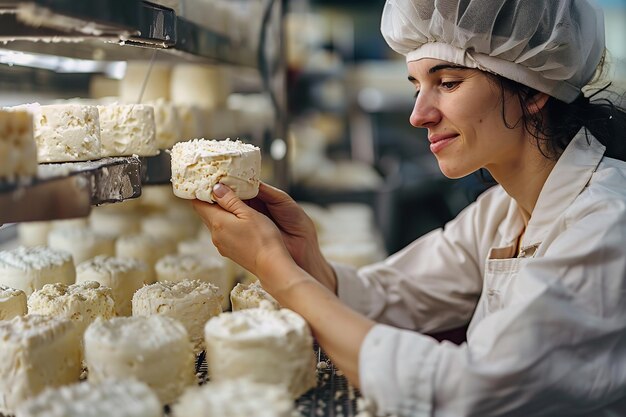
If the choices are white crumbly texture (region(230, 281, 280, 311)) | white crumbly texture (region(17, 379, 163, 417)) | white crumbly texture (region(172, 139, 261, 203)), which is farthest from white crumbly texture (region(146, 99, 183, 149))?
white crumbly texture (region(17, 379, 163, 417))

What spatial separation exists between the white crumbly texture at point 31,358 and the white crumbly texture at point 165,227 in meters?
1.49

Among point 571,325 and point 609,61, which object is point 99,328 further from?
point 609,61

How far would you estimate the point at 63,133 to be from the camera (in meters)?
1.57

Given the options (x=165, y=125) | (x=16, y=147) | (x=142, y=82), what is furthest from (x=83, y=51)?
(x=16, y=147)

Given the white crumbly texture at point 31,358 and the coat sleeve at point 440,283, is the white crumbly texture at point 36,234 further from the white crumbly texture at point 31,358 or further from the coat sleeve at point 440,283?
the white crumbly texture at point 31,358

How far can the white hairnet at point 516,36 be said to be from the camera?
67.6 inches

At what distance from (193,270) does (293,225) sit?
0.37m

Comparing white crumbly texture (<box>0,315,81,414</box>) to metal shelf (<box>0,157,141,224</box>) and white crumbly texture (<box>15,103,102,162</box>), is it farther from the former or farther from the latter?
white crumbly texture (<box>15,103,102,162</box>)

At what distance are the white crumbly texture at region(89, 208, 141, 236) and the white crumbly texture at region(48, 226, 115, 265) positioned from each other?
1.12ft

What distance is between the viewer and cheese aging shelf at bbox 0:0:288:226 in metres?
1.14

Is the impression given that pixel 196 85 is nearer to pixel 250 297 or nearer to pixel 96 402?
pixel 250 297

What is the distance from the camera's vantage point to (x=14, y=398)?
1.33 meters

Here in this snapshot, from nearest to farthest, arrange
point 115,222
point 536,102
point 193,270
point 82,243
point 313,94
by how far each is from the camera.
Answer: point 536,102 < point 193,270 < point 82,243 < point 115,222 < point 313,94

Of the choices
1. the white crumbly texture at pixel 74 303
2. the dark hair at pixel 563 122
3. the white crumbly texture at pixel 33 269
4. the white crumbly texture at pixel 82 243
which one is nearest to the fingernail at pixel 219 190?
the white crumbly texture at pixel 74 303
